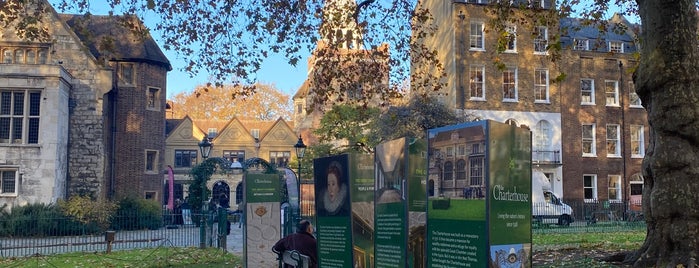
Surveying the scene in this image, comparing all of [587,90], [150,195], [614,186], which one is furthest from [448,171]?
[614,186]

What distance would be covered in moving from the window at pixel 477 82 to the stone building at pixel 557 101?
0.06 m

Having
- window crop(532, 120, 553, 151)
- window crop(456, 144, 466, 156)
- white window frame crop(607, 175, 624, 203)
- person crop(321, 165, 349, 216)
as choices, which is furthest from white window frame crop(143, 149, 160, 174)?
window crop(456, 144, 466, 156)

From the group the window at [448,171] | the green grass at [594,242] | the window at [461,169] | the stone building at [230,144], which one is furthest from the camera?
the stone building at [230,144]

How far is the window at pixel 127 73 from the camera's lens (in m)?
36.4

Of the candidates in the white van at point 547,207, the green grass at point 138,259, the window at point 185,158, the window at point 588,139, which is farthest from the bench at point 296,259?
the window at point 185,158

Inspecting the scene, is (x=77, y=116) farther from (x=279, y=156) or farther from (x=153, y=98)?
(x=279, y=156)

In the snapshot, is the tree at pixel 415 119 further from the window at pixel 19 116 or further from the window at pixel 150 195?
the window at pixel 19 116

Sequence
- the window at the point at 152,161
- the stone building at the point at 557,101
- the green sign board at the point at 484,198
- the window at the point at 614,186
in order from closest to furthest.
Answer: the green sign board at the point at 484,198, the window at the point at 152,161, the stone building at the point at 557,101, the window at the point at 614,186

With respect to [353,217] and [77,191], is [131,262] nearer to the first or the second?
[353,217]

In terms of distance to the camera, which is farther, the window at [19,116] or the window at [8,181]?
the window at [8,181]

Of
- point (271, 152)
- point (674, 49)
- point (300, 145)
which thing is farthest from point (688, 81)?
point (271, 152)

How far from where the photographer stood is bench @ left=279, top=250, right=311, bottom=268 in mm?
9086

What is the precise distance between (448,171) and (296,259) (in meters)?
4.14

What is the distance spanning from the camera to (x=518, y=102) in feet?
131
